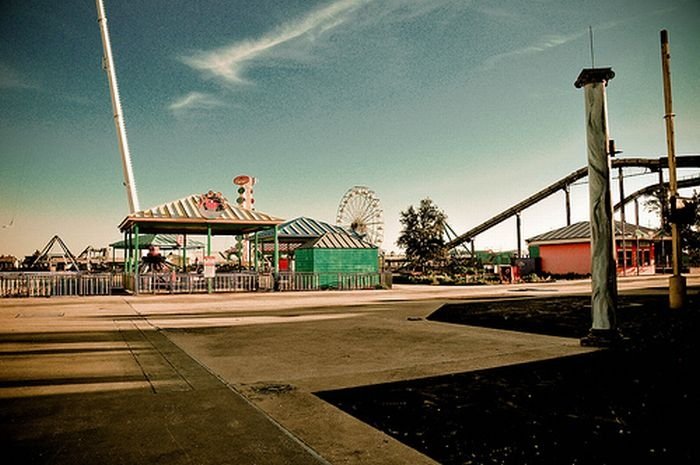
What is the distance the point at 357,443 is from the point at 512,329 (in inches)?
315

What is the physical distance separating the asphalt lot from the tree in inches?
1212

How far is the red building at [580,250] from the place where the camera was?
42031 millimetres

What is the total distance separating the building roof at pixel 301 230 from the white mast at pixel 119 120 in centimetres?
2131

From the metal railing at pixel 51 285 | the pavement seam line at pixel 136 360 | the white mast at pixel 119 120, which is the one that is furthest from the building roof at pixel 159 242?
the pavement seam line at pixel 136 360

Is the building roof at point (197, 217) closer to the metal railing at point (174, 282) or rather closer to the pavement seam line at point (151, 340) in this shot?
the metal railing at point (174, 282)

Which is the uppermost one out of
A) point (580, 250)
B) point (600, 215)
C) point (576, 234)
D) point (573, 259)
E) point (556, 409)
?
point (576, 234)

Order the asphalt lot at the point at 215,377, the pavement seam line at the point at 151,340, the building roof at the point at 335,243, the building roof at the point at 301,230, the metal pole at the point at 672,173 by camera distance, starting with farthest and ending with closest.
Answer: the building roof at the point at 301,230, the building roof at the point at 335,243, the metal pole at the point at 672,173, the pavement seam line at the point at 151,340, the asphalt lot at the point at 215,377

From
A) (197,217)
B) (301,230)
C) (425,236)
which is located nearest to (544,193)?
(425,236)

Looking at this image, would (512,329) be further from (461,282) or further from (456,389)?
(461,282)

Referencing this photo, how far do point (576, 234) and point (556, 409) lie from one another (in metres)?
42.1

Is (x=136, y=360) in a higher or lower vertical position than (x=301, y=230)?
lower

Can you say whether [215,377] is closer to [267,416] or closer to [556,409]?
[267,416]

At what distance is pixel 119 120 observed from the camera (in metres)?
49.6

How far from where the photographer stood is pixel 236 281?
86.7ft
